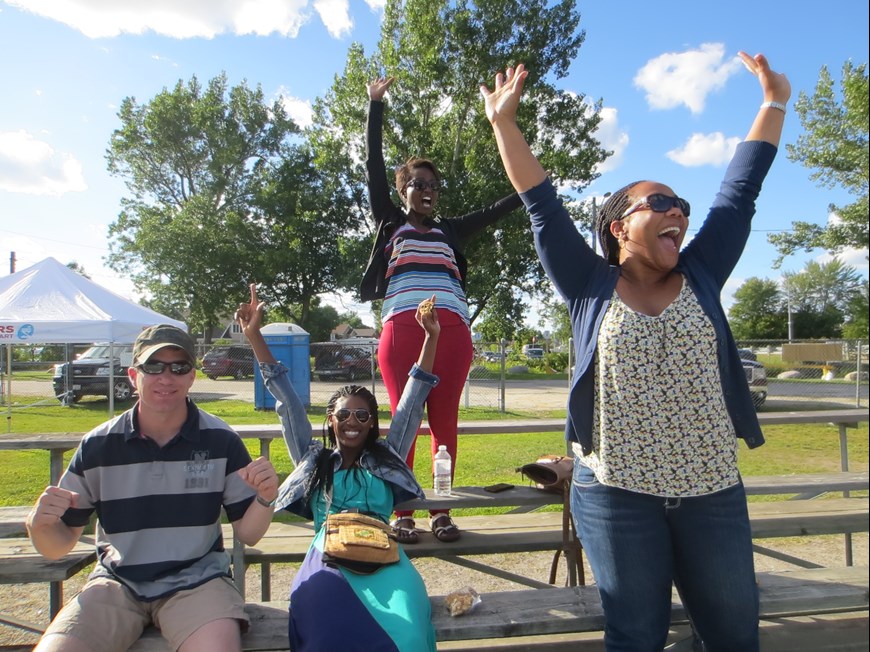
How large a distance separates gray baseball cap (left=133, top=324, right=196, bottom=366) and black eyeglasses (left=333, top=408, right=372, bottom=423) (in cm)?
63

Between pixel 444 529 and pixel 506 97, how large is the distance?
2.01 m

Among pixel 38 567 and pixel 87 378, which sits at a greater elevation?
pixel 87 378

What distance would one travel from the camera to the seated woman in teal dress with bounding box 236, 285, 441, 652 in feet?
5.85

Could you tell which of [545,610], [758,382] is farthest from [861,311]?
[758,382]

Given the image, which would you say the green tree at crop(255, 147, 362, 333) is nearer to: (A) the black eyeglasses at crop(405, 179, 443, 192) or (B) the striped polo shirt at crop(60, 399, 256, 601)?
(A) the black eyeglasses at crop(405, 179, 443, 192)

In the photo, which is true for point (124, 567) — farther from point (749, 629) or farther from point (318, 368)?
point (318, 368)

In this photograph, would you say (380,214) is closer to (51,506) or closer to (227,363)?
(51,506)

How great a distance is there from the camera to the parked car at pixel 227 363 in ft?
58.4

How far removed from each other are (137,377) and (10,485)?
5.64m

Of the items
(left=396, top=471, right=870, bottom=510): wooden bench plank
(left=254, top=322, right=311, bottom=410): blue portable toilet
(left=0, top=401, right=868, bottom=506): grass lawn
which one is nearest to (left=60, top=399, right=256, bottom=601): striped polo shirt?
(left=396, top=471, right=870, bottom=510): wooden bench plank

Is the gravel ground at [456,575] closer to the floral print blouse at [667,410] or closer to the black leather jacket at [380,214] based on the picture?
the black leather jacket at [380,214]

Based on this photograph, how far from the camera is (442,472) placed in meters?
2.85

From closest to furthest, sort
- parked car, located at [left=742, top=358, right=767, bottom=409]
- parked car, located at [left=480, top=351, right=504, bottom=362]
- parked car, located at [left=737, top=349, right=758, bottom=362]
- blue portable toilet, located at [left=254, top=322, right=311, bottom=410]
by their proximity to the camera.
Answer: parked car, located at [left=737, top=349, right=758, bottom=362] < parked car, located at [left=742, top=358, right=767, bottom=409] < parked car, located at [left=480, top=351, right=504, bottom=362] < blue portable toilet, located at [left=254, top=322, right=311, bottom=410]

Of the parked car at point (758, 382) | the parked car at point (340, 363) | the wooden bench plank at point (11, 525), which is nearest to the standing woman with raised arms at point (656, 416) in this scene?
the wooden bench plank at point (11, 525)
